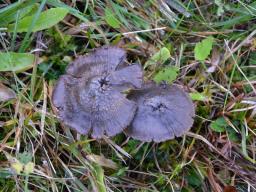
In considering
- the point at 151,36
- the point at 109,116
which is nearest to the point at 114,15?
the point at 151,36

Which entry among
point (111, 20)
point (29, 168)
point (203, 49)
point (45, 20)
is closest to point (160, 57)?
point (203, 49)

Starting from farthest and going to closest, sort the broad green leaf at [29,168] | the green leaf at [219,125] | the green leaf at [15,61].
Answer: the green leaf at [219,125] → the green leaf at [15,61] → the broad green leaf at [29,168]

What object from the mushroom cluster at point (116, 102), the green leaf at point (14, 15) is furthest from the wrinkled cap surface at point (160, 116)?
the green leaf at point (14, 15)

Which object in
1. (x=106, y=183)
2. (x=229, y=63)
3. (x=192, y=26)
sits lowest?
(x=106, y=183)

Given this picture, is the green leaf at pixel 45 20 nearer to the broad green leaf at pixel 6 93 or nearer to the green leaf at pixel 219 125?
the broad green leaf at pixel 6 93

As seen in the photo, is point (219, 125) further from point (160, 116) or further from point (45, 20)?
point (45, 20)

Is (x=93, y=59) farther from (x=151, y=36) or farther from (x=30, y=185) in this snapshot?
(x=30, y=185)

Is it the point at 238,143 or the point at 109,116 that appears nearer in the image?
the point at 109,116
